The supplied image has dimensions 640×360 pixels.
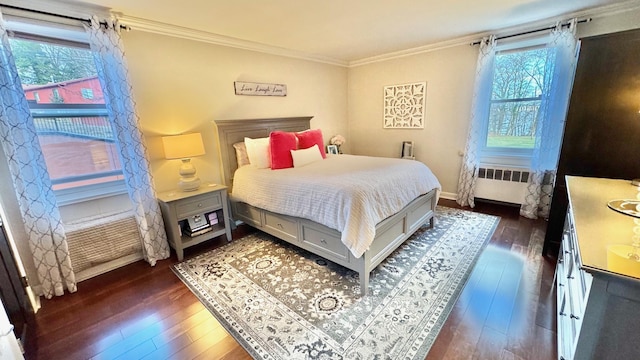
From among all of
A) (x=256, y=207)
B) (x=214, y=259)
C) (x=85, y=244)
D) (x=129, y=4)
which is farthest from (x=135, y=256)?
(x=129, y=4)

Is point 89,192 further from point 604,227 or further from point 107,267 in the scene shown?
point 604,227

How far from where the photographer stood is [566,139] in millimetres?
2256

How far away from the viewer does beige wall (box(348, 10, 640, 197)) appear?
3.82 meters

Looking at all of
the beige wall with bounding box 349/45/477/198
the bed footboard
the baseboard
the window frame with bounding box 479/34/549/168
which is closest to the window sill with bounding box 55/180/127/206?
the baseboard

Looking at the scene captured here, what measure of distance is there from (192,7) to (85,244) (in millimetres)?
2373

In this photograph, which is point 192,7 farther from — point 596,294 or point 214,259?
point 596,294

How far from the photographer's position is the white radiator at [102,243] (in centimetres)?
235

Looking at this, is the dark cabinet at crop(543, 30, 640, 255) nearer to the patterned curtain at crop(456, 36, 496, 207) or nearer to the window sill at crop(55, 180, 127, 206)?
the patterned curtain at crop(456, 36, 496, 207)

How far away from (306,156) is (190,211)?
1457 mm

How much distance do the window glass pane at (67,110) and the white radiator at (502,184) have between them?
469 centimetres

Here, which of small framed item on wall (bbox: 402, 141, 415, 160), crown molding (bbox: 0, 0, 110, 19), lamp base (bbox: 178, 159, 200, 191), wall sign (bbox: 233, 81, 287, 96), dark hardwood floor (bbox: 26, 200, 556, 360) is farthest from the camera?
small framed item on wall (bbox: 402, 141, 415, 160)

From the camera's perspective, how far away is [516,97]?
347cm

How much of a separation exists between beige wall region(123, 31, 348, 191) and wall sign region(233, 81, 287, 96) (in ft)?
0.22

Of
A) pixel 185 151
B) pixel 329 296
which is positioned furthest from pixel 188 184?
pixel 329 296
